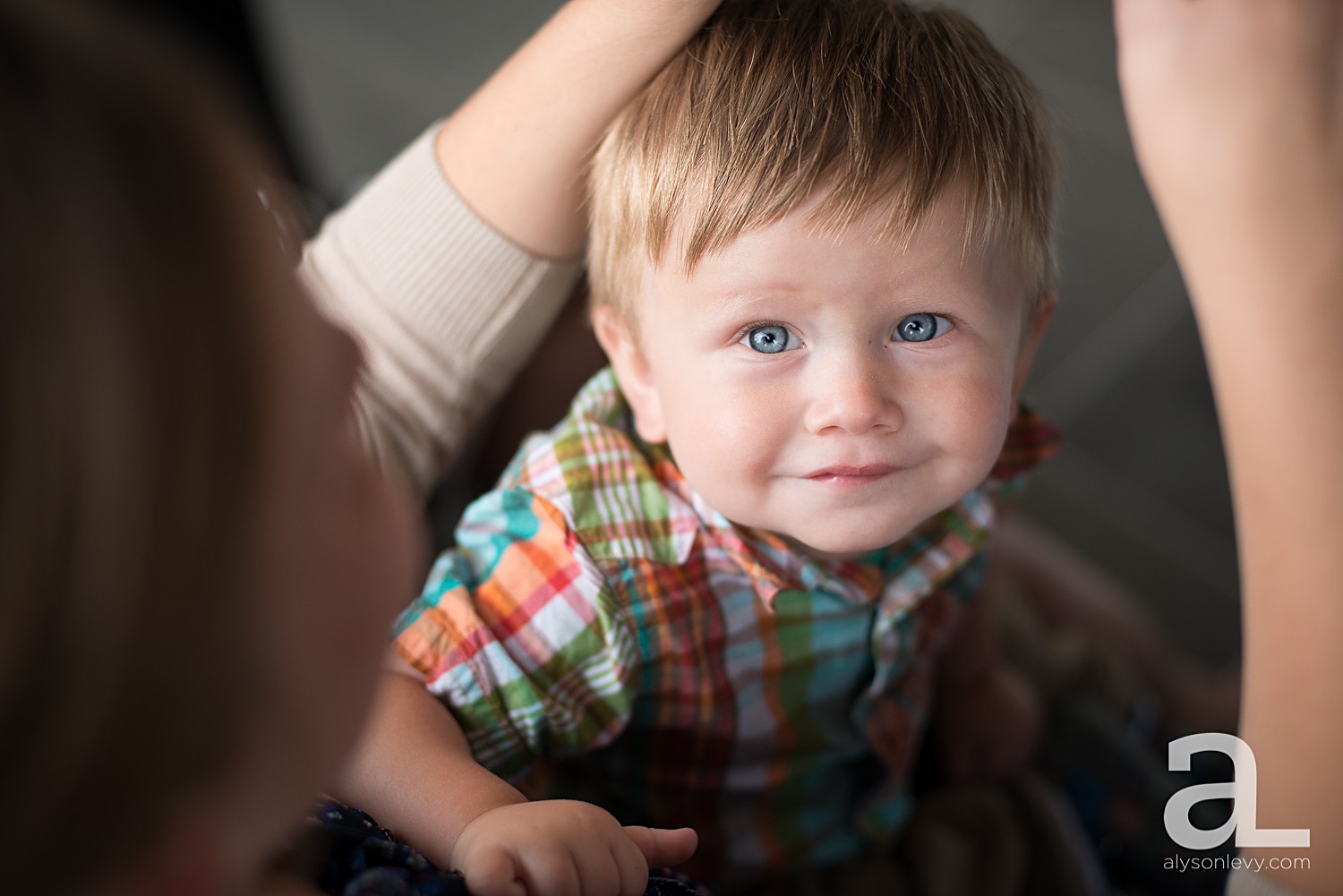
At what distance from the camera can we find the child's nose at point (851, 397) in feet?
1.97

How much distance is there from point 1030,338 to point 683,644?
0.30 metres

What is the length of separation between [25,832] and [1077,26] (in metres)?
2.27

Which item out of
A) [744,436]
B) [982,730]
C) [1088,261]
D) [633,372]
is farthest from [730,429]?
[1088,261]

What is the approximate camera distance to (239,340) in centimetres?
35

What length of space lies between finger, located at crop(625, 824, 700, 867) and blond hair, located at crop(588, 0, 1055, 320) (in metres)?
0.31

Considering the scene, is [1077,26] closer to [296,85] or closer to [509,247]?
[296,85]

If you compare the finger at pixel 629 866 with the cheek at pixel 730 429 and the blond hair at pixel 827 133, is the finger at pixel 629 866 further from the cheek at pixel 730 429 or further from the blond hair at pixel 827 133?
the blond hair at pixel 827 133

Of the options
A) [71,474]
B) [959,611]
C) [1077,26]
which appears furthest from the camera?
[1077,26]

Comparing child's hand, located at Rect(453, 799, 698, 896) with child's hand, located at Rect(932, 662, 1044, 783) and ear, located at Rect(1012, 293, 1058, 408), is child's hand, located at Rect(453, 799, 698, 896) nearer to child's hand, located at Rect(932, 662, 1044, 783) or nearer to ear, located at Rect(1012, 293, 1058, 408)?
ear, located at Rect(1012, 293, 1058, 408)

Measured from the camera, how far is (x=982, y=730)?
3.20ft

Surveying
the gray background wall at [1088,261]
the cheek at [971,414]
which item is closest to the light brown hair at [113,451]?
the cheek at [971,414]

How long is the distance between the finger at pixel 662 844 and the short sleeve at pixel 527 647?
0.10 m

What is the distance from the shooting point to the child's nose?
1.97 ft

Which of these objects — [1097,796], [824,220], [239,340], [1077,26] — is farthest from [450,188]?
[1077,26]
